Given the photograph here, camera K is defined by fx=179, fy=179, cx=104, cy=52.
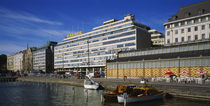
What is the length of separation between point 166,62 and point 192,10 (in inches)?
1279

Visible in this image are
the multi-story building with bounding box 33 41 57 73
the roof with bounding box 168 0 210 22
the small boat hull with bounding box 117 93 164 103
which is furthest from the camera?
the multi-story building with bounding box 33 41 57 73

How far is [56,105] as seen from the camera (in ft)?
113

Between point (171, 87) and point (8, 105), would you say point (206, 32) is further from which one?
point (8, 105)

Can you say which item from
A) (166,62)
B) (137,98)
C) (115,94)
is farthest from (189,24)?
(115,94)

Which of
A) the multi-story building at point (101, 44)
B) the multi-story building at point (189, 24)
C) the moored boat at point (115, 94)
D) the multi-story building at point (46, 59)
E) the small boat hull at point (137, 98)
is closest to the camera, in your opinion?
the small boat hull at point (137, 98)

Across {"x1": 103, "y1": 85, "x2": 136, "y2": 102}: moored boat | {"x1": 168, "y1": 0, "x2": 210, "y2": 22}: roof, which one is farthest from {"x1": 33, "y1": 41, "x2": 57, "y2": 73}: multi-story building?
{"x1": 103, "y1": 85, "x2": 136, "y2": 102}: moored boat

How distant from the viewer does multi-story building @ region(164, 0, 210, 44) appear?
70.2 meters

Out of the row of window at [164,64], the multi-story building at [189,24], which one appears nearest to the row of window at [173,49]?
the row of window at [164,64]

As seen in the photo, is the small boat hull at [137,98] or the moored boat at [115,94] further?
the moored boat at [115,94]

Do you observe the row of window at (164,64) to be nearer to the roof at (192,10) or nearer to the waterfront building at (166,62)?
the waterfront building at (166,62)

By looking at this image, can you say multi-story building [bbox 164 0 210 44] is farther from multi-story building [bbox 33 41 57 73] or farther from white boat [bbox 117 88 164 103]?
multi-story building [bbox 33 41 57 73]

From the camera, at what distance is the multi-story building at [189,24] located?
70.2 metres

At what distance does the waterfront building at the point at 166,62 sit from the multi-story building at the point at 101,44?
1908cm

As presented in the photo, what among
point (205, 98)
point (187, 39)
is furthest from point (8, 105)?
point (187, 39)
